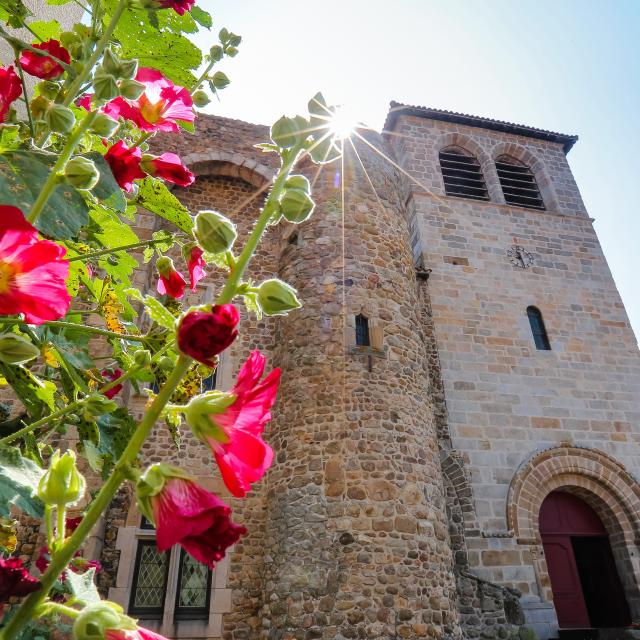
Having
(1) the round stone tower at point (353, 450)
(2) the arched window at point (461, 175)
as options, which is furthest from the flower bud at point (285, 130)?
(2) the arched window at point (461, 175)

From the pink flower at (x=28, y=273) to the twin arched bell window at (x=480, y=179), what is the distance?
411 inches

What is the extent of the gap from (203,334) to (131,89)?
715 millimetres

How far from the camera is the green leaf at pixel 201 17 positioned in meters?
1.38

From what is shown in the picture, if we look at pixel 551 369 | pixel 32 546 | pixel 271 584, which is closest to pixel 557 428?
pixel 551 369

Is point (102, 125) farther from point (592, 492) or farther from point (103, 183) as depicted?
point (592, 492)

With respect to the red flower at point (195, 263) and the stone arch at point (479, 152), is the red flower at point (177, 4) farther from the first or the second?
the stone arch at point (479, 152)

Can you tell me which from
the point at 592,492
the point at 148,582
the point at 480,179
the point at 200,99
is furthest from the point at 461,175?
the point at 200,99

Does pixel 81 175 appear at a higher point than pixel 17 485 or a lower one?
higher

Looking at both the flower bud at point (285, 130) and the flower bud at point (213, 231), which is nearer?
the flower bud at point (213, 231)

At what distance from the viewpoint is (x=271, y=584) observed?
5363 mm

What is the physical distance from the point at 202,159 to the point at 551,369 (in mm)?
7137

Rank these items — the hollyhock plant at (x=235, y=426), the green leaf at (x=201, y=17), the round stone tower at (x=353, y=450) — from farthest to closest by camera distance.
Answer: the round stone tower at (x=353, y=450) → the green leaf at (x=201, y=17) → the hollyhock plant at (x=235, y=426)

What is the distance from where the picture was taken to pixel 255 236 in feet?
2.42

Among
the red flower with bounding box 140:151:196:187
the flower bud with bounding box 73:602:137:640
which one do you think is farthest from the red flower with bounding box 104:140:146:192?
the flower bud with bounding box 73:602:137:640
